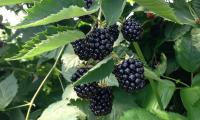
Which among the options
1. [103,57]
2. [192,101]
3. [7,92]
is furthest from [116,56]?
[7,92]

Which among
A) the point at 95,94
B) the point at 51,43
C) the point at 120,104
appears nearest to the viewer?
the point at 51,43

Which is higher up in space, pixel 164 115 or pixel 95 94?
pixel 95 94

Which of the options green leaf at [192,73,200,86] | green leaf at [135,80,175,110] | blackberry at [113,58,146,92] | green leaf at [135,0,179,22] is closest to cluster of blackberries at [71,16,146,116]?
blackberry at [113,58,146,92]

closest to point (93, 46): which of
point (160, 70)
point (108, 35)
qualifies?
point (108, 35)

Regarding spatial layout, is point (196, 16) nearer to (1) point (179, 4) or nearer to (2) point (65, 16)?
(1) point (179, 4)

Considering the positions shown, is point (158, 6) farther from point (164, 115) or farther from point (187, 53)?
point (187, 53)

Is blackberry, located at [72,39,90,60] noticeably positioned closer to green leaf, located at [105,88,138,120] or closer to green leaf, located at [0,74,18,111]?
green leaf, located at [105,88,138,120]
